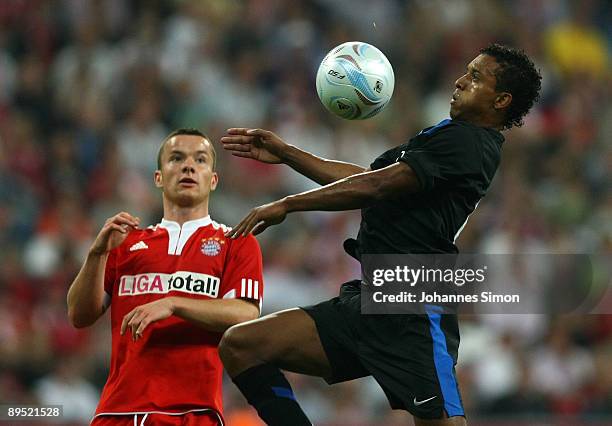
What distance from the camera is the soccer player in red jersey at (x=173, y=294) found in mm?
4676

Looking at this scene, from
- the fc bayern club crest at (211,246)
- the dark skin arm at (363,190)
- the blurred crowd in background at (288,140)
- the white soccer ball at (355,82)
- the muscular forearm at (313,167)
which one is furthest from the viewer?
the blurred crowd in background at (288,140)

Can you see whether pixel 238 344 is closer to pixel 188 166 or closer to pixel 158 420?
pixel 158 420

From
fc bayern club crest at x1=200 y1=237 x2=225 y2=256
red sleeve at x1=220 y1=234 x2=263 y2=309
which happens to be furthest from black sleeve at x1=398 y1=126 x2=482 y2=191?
fc bayern club crest at x1=200 y1=237 x2=225 y2=256

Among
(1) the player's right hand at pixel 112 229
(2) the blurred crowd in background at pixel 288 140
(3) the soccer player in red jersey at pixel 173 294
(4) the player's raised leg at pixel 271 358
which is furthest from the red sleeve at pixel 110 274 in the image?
(2) the blurred crowd in background at pixel 288 140

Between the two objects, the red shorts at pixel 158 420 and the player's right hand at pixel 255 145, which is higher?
the player's right hand at pixel 255 145

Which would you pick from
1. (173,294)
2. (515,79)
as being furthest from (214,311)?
(515,79)

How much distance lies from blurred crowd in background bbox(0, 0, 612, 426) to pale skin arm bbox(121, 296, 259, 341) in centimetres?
337

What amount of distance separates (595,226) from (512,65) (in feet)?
16.6

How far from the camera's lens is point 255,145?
519cm

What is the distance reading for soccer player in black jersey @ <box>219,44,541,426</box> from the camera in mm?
4543

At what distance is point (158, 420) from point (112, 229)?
0.85 m

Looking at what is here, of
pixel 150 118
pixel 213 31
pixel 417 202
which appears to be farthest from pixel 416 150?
pixel 213 31

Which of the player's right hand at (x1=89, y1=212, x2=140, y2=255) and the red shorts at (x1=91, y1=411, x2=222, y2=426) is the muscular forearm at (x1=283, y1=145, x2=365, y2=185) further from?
the red shorts at (x1=91, y1=411, x2=222, y2=426)

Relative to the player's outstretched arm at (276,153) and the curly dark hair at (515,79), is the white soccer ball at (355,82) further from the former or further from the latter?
the curly dark hair at (515,79)
